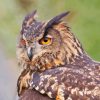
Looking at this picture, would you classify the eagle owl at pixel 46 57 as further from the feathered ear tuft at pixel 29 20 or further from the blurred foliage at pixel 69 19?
the blurred foliage at pixel 69 19

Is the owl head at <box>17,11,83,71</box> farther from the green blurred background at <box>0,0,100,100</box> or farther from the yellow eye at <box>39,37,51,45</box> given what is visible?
the green blurred background at <box>0,0,100,100</box>

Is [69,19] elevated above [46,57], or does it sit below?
above

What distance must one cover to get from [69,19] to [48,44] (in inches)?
200

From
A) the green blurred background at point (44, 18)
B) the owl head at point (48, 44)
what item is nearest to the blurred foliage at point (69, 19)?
the green blurred background at point (44, 18)

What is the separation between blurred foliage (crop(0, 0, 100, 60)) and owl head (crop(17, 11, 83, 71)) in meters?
3.59

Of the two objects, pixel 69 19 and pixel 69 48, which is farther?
pixel 69 19

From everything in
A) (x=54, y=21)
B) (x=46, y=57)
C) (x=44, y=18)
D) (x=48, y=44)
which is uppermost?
(x=44, y=18)

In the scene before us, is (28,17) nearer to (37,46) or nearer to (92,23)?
(37,46)

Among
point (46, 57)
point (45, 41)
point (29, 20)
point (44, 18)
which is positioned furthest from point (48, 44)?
point (44, 18)

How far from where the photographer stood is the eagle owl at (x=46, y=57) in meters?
9.73

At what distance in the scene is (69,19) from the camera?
1520 cm

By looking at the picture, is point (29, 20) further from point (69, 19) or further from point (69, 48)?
point (69, 19)

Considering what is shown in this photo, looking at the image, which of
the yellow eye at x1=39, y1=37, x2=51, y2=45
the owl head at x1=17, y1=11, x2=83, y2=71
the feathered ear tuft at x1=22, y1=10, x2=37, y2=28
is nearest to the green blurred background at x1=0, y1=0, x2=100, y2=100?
the feathered ear tuft at x1=22, y1=10, x2=37, y2=28

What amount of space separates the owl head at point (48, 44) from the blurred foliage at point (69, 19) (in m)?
3.59
